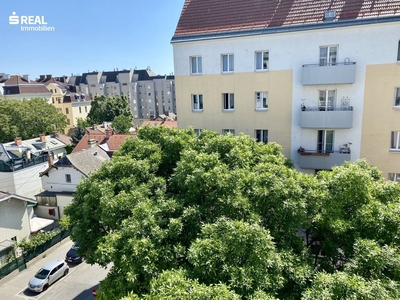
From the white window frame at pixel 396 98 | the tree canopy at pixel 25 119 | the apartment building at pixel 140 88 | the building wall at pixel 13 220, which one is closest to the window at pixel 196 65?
the white window frame at pixel 396 98

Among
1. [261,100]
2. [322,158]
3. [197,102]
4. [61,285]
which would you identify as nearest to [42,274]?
[61,285]

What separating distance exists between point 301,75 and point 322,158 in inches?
197

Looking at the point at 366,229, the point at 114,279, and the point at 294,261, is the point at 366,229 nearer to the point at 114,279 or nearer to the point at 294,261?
the point at 294,261

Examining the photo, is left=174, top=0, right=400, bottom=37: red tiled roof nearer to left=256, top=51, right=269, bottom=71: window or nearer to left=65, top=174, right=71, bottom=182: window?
left=256, top=51, right=269, bottom=71: window

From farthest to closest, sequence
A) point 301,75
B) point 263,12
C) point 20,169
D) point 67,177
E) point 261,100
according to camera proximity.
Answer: point 20,169, point 67,177, point 261,100, point 263,12, point 301,75

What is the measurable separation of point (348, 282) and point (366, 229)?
8.53 feet

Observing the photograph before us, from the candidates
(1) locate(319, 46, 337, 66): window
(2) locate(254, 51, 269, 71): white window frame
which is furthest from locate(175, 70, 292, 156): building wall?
(1) locate(319, 46, 337, 66): window

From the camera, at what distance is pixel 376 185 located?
10141 mm

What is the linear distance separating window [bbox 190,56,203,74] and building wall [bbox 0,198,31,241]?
54.3ft

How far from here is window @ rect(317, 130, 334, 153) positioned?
17.5 meters


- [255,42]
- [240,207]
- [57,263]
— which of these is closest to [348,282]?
[240,207]

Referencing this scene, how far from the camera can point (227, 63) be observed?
18500 millimetres

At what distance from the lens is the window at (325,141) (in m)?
17.5

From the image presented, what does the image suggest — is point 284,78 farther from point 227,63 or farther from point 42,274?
point 42,274
